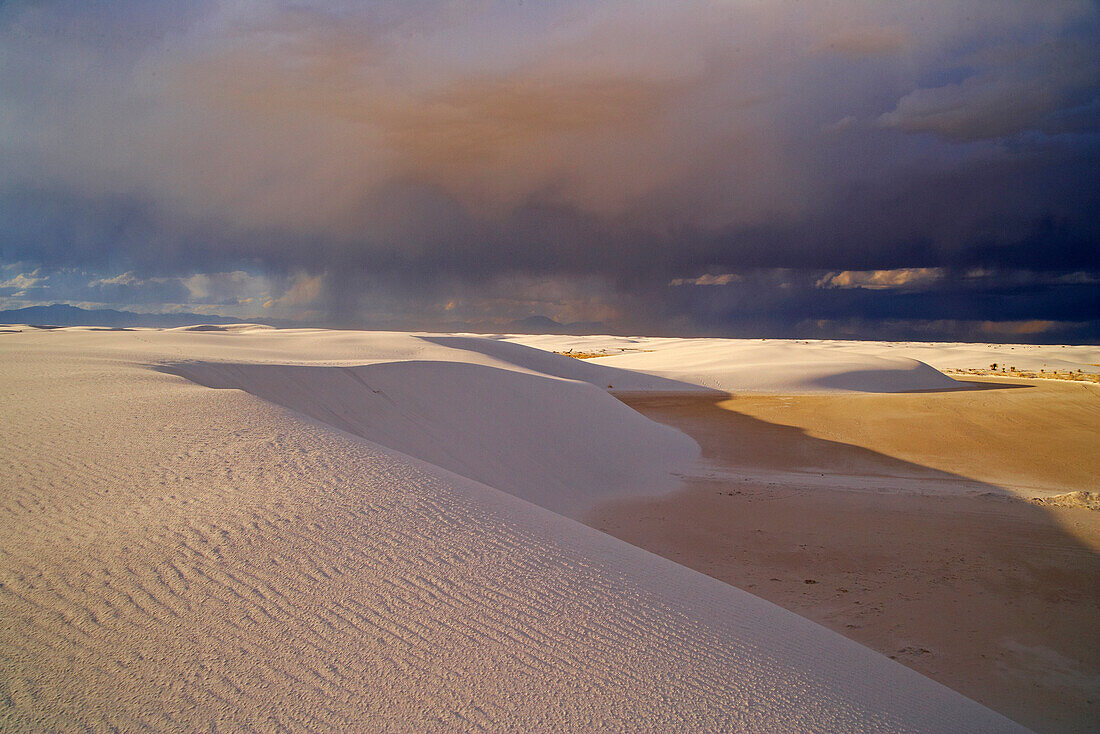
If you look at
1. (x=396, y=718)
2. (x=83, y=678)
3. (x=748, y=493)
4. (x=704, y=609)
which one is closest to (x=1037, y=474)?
(x=748, y=493)

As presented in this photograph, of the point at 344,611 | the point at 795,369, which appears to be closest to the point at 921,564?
the point at 344,611

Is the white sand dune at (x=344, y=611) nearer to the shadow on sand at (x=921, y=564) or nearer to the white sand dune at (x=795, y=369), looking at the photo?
the shadow on sand at (x=921, y=564)

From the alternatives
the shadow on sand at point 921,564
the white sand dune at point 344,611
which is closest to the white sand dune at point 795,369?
the shadow on sand at point 921,564

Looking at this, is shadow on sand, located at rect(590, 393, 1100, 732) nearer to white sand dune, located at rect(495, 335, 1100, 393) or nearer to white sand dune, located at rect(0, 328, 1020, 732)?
white sand dune, located at rect(0, 328, 1020, 732)

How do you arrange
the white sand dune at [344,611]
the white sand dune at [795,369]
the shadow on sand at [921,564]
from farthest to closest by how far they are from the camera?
the white sand dune at [795,369]
the shadow on sand at [921,564]
the white sand dune at [344,611]

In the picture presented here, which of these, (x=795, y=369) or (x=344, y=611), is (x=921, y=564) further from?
(x=795, y=369)

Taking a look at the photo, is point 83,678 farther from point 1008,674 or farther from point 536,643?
point 1008,674

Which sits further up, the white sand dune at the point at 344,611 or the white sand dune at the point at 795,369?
the white sand dune at the point at 344,611

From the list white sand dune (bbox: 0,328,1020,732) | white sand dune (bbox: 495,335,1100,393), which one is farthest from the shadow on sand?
white sand dune (bbox: 495,335,1100,393)
